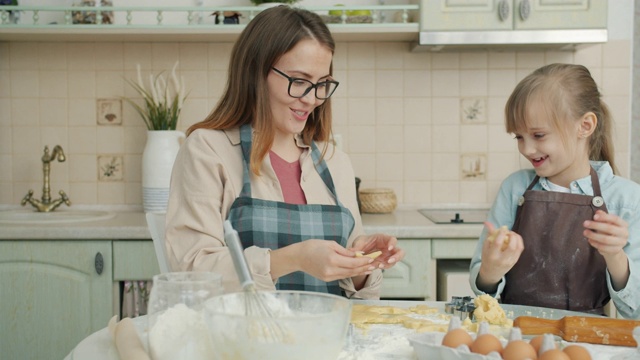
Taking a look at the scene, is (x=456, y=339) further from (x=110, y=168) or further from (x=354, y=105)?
(x=110, y=168)

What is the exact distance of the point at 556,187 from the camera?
1.73 m

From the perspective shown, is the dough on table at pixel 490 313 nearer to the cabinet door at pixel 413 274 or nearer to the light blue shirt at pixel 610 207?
the light blue shirt at pixel 610 207

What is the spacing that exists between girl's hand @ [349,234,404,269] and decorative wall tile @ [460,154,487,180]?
5.29 feet

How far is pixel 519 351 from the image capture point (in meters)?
0.98

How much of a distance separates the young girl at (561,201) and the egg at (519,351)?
56 cm

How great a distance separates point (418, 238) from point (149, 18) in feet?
4.75

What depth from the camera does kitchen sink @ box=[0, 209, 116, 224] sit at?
108 inches

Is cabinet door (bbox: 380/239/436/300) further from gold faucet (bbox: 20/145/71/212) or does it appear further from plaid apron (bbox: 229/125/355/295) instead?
gold faucet (bbox: 20/145/71/212)

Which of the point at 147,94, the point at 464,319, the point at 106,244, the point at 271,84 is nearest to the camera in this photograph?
the point at 464,319

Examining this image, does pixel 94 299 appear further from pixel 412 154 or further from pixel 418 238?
pixel 412 154

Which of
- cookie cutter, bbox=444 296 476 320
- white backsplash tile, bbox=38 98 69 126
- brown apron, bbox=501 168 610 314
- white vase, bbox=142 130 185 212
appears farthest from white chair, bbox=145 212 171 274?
white backsplash tile, bbox=38 98 69 126

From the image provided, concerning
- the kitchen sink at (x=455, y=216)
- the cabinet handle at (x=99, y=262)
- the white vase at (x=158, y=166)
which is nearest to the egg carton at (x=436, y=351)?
the kitchen sink at (x=455, y=216)

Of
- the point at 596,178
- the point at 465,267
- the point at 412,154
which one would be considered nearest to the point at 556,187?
the point at 596,178

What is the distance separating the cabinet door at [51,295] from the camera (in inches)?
98.8
